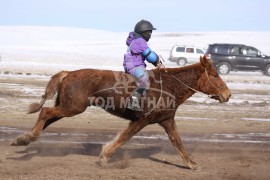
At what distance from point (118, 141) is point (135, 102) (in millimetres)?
709

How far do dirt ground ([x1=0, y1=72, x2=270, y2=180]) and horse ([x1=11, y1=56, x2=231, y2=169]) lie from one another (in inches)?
18.8

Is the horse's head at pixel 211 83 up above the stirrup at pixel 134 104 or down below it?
above

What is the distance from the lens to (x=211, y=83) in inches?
353

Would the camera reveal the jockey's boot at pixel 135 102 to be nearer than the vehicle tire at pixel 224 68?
Yes

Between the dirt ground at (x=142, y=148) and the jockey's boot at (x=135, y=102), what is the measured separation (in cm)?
96

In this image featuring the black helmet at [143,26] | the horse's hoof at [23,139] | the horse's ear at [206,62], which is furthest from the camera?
the horse's ear at [206,62]

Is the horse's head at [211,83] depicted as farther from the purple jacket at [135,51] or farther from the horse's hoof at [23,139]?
the horse's hoof at [23,139]

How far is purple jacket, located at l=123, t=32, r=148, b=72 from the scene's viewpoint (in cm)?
852

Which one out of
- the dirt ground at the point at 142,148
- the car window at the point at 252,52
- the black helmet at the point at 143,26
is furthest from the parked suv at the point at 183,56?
the black helmet at the point at 143,26

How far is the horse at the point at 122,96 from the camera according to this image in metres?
8.48

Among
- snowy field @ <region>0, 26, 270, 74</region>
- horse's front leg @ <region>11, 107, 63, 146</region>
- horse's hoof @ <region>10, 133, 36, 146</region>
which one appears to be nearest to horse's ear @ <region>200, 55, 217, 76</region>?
horse's front leg @ <region>11, 107, 63, 146</region>

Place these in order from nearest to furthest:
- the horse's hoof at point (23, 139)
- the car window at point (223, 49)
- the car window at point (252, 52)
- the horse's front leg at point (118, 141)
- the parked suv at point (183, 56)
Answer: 1. the horse's hoof at point (23, 139)
2. the horse's front leg at point (118, 141)
3. the car window at point (223, 49)
4. the car window at point (252, 52)
5. the parked suv at point (183, 56)

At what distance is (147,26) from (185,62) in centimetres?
3569

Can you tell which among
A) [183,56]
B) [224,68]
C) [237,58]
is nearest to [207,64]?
[224,68]
